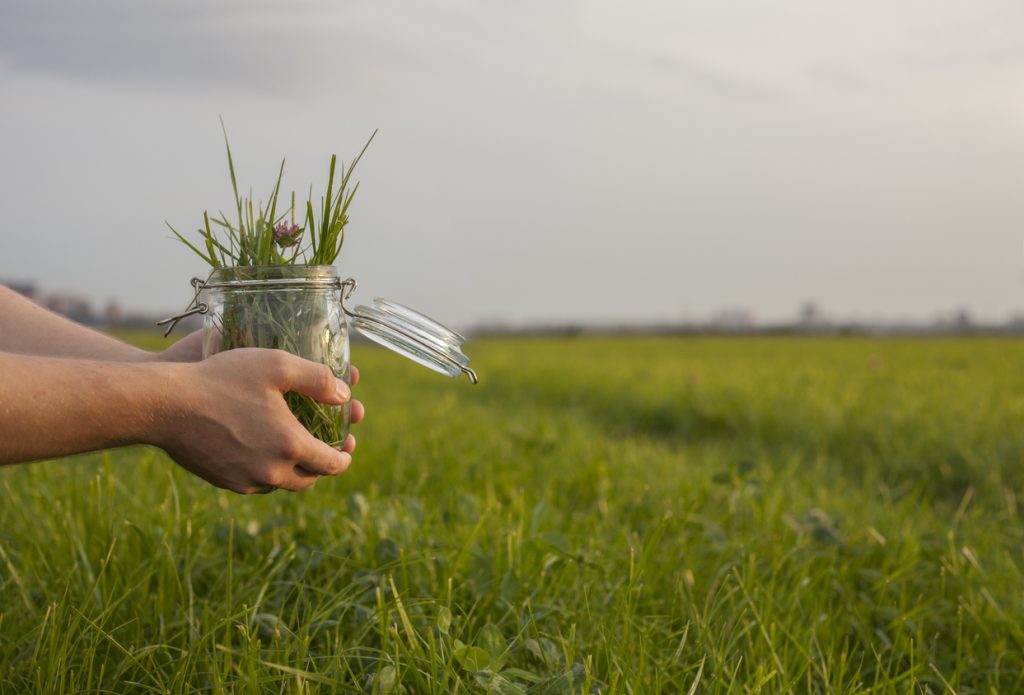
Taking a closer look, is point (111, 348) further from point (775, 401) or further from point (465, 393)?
point (465, 393)

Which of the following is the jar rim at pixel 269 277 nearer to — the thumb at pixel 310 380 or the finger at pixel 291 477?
the thumb at pixel 310 380

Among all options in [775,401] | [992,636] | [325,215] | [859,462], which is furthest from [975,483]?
[325,215]

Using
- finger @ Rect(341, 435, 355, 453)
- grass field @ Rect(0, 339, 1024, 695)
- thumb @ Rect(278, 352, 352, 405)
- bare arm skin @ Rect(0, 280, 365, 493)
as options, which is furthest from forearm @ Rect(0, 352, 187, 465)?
grass field @ Rect(0, 339, 1024, 695)

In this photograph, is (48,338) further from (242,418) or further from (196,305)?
(242,418)

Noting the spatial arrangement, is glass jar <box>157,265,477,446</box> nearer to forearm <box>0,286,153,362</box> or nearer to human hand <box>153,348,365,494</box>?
human hand <box>153,348,365,494</box>

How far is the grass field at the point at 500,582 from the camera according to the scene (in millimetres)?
1785

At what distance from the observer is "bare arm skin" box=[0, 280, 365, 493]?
4.52 feet

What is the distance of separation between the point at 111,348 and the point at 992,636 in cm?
253

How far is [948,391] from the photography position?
7.73m

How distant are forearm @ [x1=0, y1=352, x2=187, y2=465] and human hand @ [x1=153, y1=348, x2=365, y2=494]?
0.09ft

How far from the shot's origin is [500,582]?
2.15 meters

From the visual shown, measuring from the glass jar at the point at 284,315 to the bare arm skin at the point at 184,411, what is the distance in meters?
0.12

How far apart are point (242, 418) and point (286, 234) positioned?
18.1 inches

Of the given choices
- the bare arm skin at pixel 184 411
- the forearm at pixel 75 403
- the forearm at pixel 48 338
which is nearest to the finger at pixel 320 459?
the bare arm skin at pixel 184 411
